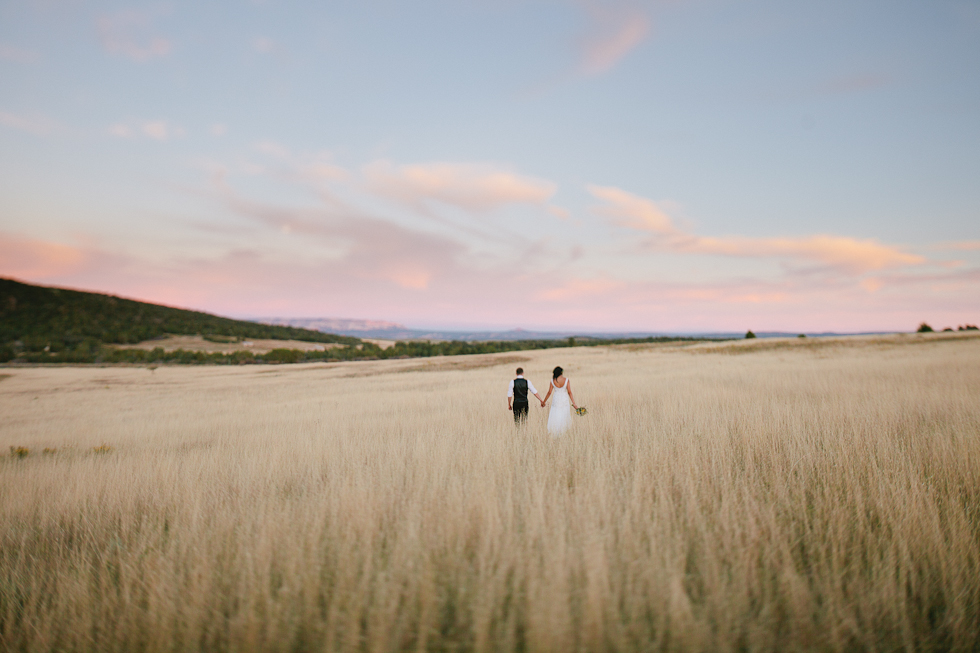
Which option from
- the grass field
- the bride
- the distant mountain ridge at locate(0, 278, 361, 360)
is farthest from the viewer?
the distant mountain ridge at locate(0, 278, 361, 360)

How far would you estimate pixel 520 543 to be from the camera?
3.66 metres

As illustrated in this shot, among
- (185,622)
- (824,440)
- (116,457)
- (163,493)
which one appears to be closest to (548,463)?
(185,622)

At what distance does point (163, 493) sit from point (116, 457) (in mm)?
4321

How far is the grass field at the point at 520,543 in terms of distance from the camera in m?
2.80

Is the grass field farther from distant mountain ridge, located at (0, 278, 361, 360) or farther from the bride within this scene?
distant mountain ridge, located at (0, 278, 361, 360)

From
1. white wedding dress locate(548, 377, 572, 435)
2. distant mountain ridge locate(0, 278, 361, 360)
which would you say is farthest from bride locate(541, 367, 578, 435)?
distant mountain ridge locate(0, 278, 361, 360)

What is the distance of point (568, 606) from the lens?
2836 millimetres

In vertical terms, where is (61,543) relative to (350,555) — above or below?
below

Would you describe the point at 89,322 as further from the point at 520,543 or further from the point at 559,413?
the point at 520,543

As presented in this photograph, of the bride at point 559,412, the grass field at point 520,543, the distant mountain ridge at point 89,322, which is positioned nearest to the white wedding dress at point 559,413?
the bride at point 559,412

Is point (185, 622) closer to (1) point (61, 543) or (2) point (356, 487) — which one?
(2) point (356, 487)

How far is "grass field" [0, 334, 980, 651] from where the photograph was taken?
110 inches

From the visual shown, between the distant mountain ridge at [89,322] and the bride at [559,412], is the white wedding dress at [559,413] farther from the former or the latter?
the distant mountain ridge at [89,322]

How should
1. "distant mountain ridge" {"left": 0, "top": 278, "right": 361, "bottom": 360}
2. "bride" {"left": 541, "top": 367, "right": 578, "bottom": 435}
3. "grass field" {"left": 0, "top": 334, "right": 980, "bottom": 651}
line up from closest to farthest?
"grass field" {"left": 0, "top": 334, "right": 980, "bottom": 651}, "bride" {"left": 541, "top": 367, "right": 578, "bottom": 435}, "distant mountain ridge" {"left": 0, "top": 278, "right": 361, "bottom": 360}
